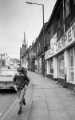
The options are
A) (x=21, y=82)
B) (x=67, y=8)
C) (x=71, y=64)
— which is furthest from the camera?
(x=67, y=8)

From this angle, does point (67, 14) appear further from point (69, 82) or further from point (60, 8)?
point (69, 82)

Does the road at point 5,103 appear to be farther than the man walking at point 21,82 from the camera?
Yes

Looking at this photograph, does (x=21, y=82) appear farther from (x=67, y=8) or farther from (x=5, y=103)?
(x=67, y=8)

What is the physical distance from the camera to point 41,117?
6070 mm

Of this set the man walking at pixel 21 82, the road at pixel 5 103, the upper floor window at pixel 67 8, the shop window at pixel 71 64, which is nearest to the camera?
the man walking at pixel 21 82

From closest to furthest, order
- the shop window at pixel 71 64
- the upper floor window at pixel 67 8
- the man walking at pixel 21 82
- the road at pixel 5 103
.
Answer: the man walking at pixel 21 82 → the road at pixel 5 103 → the shop window at pixel 71 64 → the upper floor window at pixel 67 8

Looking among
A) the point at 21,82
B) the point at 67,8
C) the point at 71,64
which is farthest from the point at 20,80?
the point at 67,8

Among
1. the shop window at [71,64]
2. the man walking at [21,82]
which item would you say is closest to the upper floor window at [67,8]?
the shop window at [71,64]

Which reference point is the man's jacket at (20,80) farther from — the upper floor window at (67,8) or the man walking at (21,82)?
the upper floor window at (67,8)

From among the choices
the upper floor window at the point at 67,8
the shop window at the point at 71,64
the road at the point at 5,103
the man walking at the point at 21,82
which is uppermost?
the upper floor window at the point at 67,8

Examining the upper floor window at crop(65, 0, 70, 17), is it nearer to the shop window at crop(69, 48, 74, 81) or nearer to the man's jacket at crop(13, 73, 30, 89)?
the shop window at crop(69, 48, 74, 81)

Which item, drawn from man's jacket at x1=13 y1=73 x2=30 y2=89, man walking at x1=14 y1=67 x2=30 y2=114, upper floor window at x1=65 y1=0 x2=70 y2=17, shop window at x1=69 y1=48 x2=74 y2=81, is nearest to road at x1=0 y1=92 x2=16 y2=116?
man walking at x1=14 y1=67 x2=30 y2=114

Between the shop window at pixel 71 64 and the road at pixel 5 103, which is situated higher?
the shop window at pixel 71 64

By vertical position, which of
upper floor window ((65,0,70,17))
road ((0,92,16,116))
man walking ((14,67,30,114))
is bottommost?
road ((0,92,16,116))
